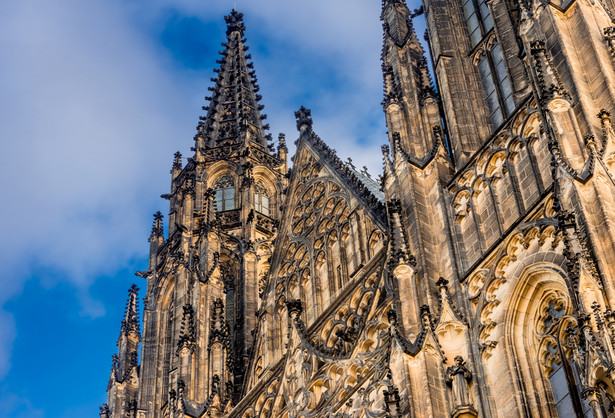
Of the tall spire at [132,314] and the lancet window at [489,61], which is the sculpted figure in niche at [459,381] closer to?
the lancet window at [489,61]

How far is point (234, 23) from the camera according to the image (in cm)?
4759

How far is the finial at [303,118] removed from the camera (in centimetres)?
3131

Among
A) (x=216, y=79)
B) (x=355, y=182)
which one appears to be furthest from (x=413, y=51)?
(x=216, y=79)

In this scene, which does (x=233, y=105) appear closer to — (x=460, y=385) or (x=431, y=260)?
(x=431, y=260)

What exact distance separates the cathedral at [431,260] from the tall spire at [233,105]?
3527mm

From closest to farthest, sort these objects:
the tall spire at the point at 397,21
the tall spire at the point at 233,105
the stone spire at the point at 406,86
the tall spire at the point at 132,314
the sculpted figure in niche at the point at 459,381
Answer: the sculpted figure in niche at the point at 459,381 < the stone spire at the point at 406,86 < the tall spire at the point at 397,21 < the tall spire at the point at 132,314 < the tall spire at the point at 233,105

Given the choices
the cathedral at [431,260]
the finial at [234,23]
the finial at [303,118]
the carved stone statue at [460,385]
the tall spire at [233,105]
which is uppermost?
the finial at [234,23]

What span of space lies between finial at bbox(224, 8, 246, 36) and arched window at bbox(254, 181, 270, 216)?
11793mm

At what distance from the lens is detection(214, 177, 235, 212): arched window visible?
36125 millimetres

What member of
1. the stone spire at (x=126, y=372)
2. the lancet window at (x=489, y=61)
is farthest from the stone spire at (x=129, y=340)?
the lancet window at (x=489, y=61)

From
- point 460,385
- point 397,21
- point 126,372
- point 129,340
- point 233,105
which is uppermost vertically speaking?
point 233,105

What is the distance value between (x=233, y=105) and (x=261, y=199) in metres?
6.12

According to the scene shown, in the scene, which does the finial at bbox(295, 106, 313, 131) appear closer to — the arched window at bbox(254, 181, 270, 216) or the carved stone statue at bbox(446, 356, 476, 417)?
the arched window at bbox(254, 181, 270, 216)

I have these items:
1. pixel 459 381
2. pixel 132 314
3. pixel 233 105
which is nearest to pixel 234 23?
pixel 233 105
